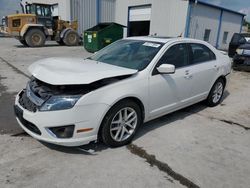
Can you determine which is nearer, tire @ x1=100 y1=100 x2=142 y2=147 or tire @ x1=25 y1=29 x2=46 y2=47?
tire @ x1=100 y1=100 x2=142 y2=147

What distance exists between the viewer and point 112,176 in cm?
271

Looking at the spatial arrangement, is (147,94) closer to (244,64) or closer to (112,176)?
(112,176)

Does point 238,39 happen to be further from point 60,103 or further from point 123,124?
point 60,103

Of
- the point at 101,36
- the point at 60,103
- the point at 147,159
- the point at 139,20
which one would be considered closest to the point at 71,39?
the point at 101,36

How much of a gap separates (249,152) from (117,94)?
6.92 feet

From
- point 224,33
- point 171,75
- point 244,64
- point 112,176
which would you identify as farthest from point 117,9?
point 112,176

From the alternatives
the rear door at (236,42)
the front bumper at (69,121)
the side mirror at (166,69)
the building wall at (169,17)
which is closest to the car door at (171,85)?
the side mirror at (166,69)

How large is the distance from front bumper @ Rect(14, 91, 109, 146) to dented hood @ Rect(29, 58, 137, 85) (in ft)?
1.10

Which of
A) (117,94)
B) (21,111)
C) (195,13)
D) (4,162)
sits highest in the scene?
(195,13)

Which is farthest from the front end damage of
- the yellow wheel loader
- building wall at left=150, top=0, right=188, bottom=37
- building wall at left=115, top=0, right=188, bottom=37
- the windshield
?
building wall at left=115, top=0, right=188, bottom=37

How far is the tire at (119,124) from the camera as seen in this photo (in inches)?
121

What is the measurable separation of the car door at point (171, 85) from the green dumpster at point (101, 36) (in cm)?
1066

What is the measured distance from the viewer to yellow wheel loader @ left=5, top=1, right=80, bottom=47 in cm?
1644

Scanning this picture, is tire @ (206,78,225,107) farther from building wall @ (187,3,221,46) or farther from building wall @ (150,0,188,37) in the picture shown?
building wall @ (187,3,221,46)
